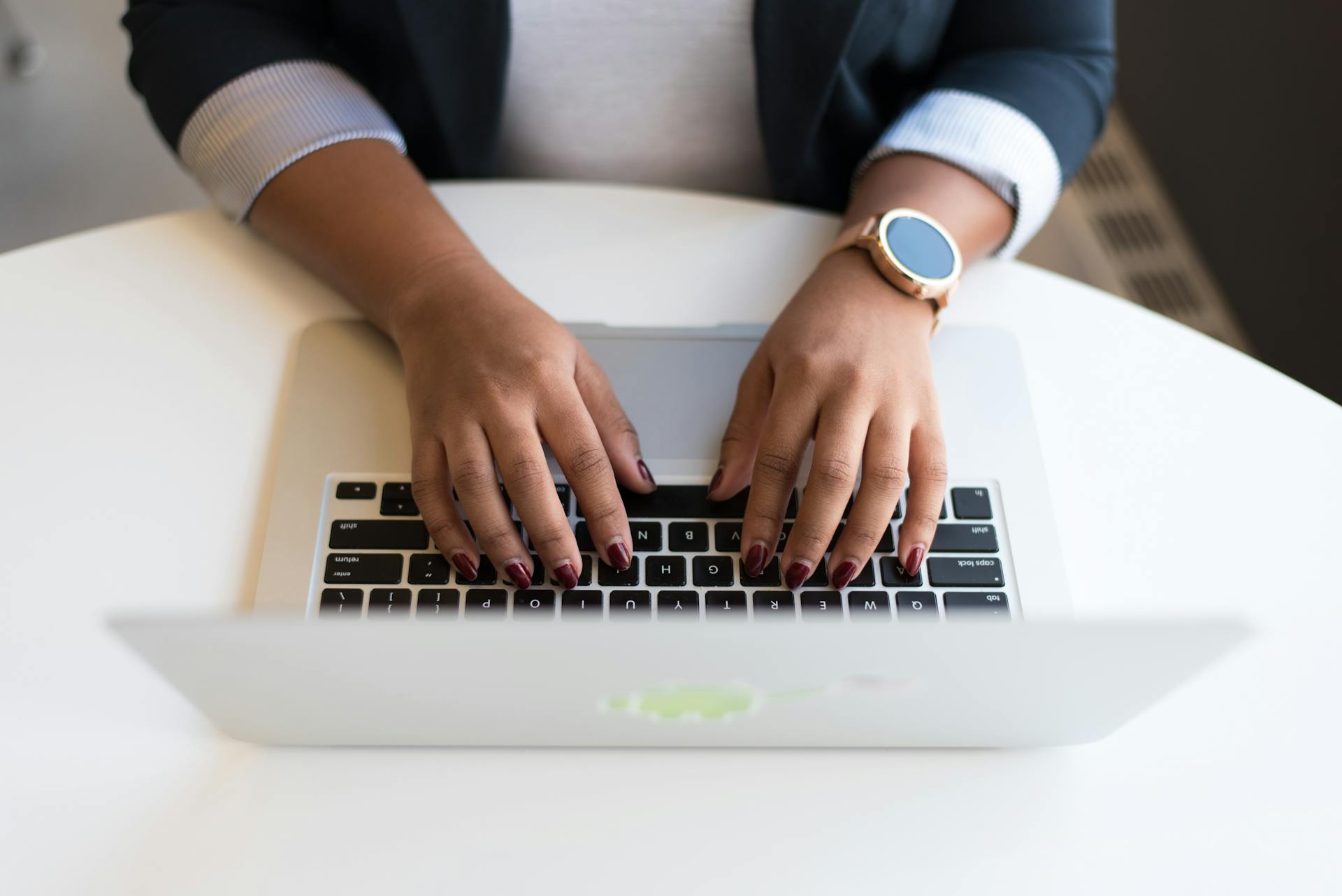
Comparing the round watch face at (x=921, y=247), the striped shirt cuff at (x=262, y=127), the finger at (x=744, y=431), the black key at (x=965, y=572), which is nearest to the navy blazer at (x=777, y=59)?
the striped shirt cuff at (x=262, y=127)

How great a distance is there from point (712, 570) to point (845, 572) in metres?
0.08

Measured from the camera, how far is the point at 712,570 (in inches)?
22.3

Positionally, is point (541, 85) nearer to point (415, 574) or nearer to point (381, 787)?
point (415, 574)

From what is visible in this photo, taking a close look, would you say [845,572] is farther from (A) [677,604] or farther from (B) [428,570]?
(B) [428,570]

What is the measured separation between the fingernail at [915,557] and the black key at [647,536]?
5.7 inches

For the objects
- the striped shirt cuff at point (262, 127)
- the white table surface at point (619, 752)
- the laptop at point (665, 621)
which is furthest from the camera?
the striped shirt cuff at point (262, 127)

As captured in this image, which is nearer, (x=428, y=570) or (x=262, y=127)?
(x=428, y=570)

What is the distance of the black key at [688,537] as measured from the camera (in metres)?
0.58

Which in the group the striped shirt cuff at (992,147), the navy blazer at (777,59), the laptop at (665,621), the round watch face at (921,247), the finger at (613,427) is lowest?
the laptop at (665,621)

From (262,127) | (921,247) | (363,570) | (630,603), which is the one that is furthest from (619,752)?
(262,127)

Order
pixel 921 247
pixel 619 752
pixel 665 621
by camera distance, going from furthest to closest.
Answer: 1. pixel 921 247
2. pixel 619 752
3. pixel 665 621

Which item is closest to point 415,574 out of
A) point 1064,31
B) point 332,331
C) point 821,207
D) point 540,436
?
point 540,436

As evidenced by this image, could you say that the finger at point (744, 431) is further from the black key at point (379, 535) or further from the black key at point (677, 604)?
the black key at point (379, 535)

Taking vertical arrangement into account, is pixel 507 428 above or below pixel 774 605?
above
